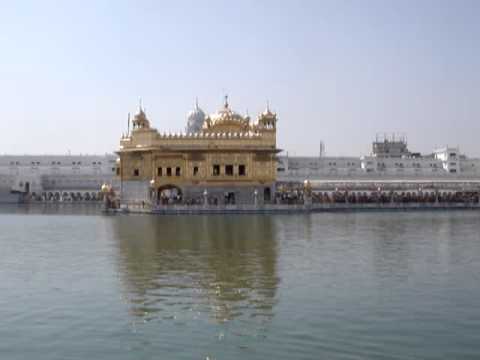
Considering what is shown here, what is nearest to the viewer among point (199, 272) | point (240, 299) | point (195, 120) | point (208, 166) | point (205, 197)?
point (240, 299)

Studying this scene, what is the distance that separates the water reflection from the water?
4 cm

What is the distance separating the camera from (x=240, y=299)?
12453 millimetres

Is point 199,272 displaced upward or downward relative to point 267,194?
Answer: downward

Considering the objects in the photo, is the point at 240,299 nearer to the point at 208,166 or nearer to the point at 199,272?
the point at 199,272

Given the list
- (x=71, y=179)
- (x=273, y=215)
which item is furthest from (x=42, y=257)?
(x=71, y=179)

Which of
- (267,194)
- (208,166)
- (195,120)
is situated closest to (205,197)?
(208,166)

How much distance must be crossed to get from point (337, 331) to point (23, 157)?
283ft

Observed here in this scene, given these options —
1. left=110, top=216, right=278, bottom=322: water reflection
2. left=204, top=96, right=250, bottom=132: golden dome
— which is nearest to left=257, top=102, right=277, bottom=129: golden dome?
left=204, top=96, right=250, bottom=132: golden dome

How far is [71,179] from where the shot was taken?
267 ft

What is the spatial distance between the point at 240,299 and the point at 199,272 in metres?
3.31

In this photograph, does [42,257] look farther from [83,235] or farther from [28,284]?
[83,235]

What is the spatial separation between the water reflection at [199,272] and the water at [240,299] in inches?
1.5

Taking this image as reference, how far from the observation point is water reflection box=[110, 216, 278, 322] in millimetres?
11781

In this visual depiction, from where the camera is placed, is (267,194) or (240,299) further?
(267,194)
